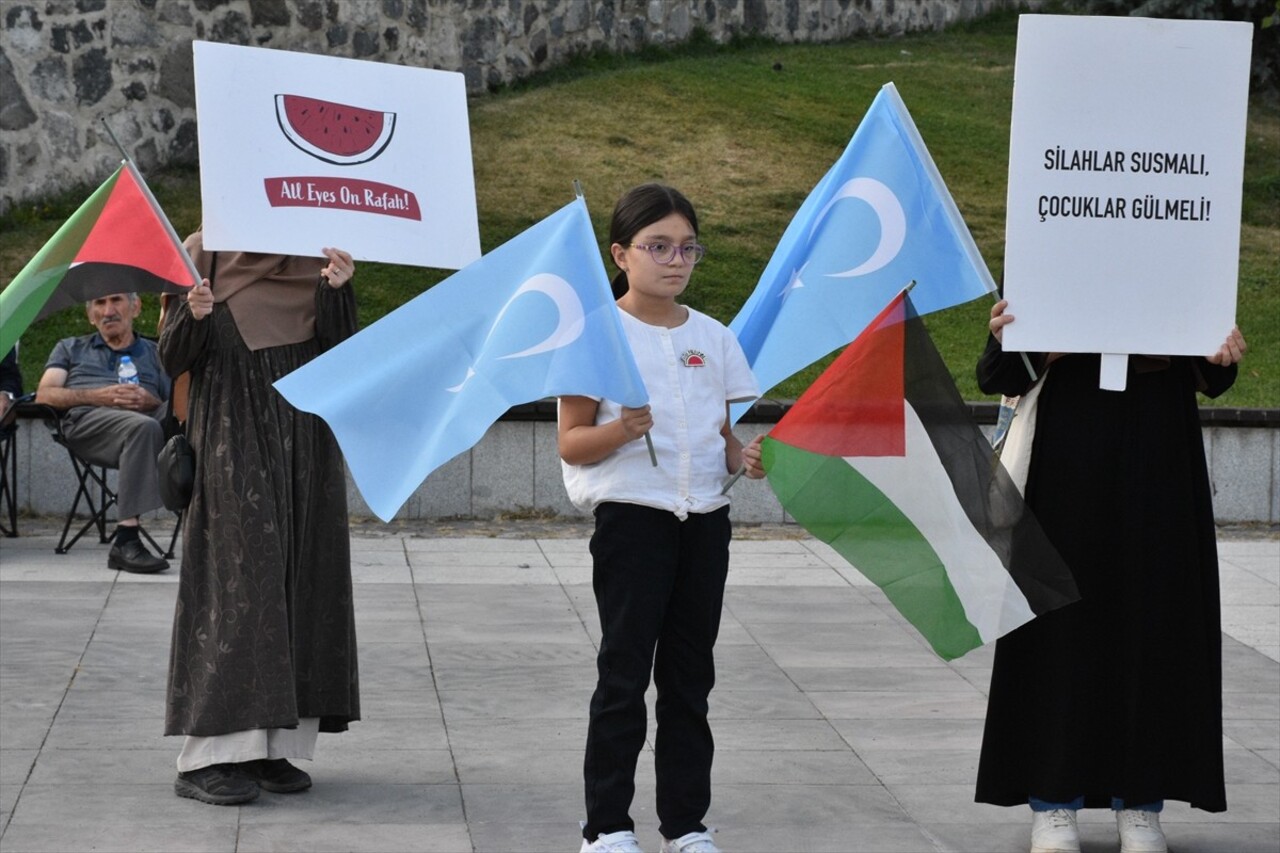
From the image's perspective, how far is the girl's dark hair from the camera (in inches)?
184

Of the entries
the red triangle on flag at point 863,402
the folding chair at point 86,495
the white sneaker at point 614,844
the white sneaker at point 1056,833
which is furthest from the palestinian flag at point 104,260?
the folding chair at point 86,495

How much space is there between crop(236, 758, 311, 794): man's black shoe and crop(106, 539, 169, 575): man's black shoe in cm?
368

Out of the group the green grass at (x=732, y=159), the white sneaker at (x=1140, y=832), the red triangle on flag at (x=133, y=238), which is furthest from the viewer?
the green grass at (x=732, y=159)

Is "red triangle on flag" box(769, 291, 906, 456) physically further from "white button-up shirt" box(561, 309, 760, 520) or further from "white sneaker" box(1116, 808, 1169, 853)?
"white sneaker" box(1116, 808, 1169, 853)

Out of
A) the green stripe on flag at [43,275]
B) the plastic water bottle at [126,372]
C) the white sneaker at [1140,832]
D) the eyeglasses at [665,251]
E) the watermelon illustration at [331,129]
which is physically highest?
the watermelon illustration at [331,129]

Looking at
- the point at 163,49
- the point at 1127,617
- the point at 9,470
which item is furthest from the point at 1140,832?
the point at 163,49

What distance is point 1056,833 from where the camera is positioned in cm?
504

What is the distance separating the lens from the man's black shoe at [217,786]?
5367 millimetres

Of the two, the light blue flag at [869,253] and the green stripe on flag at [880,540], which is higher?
the light blue flag at [869,253]

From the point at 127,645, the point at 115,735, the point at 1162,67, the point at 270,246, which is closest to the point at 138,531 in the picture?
the point at 127,645

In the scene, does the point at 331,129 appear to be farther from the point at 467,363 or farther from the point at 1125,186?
the point at 1125,186

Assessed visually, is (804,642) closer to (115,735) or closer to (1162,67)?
(115,735)

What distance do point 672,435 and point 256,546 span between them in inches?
54.4

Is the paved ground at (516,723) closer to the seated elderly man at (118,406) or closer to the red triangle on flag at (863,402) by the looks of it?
the seated elderly man at (118,406)
